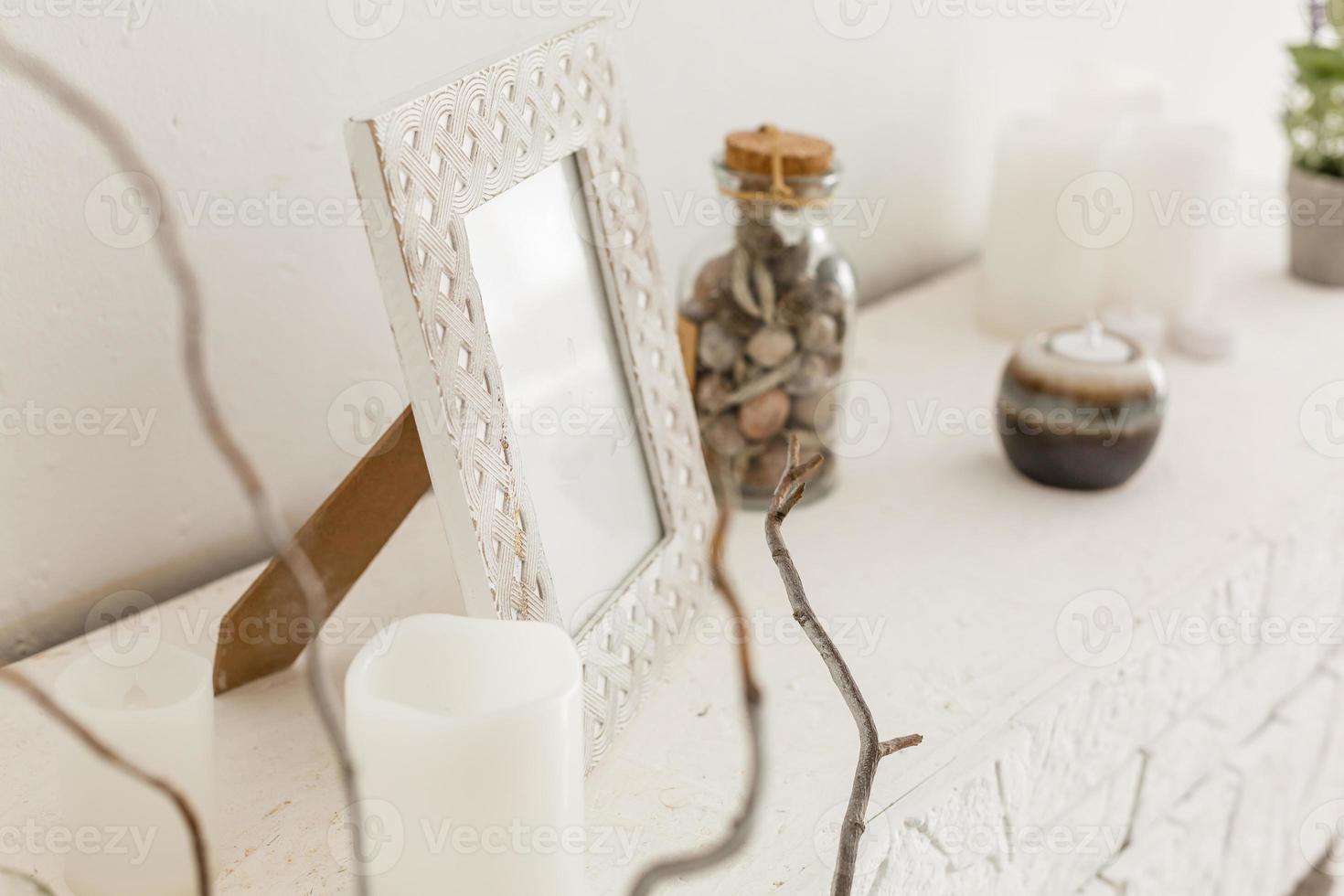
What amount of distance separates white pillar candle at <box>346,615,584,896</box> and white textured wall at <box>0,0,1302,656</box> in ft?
0.91

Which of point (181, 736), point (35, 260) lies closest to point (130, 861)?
point (181, 736)

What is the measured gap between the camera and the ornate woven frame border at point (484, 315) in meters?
0.46

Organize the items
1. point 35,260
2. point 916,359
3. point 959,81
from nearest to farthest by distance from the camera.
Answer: point 35,260, point 916,359, point 959,81

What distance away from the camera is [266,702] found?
1.92 feet

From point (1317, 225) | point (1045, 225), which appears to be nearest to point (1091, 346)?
point (1045, 225)

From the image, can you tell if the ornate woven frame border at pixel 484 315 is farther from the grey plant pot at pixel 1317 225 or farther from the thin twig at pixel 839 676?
the grey plant pot at pixel 1317 225

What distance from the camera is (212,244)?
2.09ft

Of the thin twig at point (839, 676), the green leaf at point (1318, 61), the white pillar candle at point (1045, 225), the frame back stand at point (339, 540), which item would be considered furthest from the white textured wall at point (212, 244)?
the green leaf at point (1318, 61)

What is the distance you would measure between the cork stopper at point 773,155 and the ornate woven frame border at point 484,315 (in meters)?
0.11

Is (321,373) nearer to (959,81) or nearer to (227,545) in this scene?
(227,545)

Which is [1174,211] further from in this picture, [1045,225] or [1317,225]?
[1317,225]

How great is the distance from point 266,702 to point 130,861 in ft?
0.44

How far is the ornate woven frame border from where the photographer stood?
458 mm

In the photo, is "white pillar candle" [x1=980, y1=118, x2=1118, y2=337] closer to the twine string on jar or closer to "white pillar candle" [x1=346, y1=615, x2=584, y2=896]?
the twine string on jar
